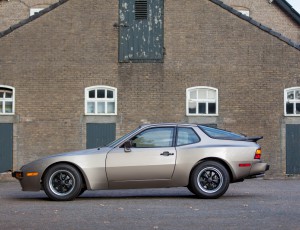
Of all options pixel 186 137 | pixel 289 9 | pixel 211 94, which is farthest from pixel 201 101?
pixel 186 137

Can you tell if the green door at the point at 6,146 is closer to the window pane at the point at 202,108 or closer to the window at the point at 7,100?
the window at the point at 7,100

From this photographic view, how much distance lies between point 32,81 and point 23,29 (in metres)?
1.78

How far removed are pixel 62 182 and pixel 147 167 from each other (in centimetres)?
157

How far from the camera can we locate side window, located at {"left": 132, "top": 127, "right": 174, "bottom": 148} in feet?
46.8

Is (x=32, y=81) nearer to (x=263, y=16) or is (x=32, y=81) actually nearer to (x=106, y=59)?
(x=106, y=59)

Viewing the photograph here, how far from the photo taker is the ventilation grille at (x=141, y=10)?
85.8 feet

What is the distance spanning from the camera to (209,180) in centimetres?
1412

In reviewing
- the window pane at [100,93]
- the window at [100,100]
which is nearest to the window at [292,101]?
the window at [100,100]

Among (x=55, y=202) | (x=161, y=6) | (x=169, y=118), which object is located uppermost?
(x=161, y=6)

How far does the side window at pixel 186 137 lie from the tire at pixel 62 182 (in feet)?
6.68

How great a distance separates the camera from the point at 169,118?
2594cm

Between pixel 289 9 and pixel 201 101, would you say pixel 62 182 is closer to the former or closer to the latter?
pixel 201 101

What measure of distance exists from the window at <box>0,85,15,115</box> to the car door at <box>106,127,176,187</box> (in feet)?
40.6

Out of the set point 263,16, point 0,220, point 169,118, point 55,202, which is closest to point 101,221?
point 0,220
